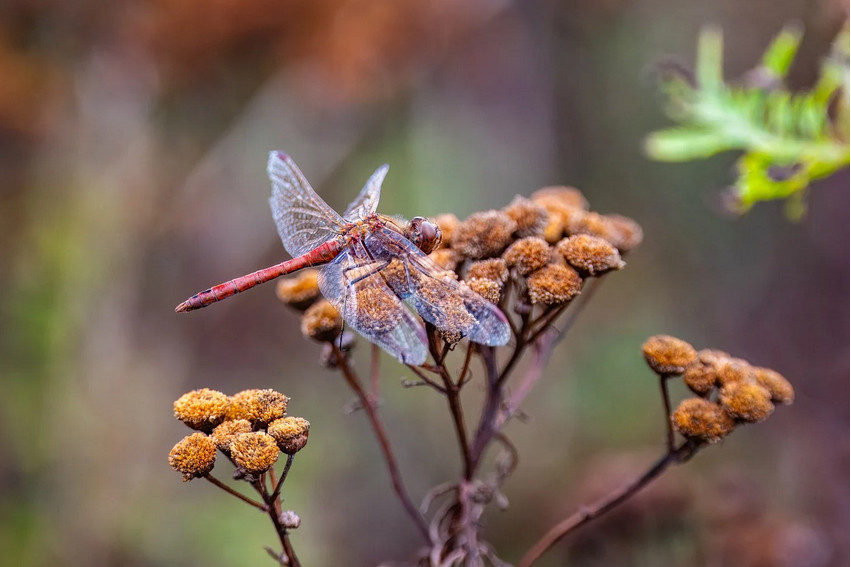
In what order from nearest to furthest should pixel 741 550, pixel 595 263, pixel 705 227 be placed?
pixel 595 263
pixel 741 550
pixel 705 227

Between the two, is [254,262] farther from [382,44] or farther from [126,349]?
[382,44]

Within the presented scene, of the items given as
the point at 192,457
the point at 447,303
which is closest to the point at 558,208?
the point at 447,303

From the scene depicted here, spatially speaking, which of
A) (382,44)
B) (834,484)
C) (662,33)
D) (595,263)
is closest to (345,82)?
(382,44)

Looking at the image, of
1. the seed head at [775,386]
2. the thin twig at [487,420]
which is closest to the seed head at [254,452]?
the thin twig at [487,420]

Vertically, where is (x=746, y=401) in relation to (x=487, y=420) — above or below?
below

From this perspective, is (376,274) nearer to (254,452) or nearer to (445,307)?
(445,307)

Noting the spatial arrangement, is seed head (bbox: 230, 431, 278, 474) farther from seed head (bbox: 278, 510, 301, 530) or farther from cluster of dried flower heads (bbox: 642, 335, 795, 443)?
cluster of dried flower heads (bbox: 642, 335, 795, 443)
